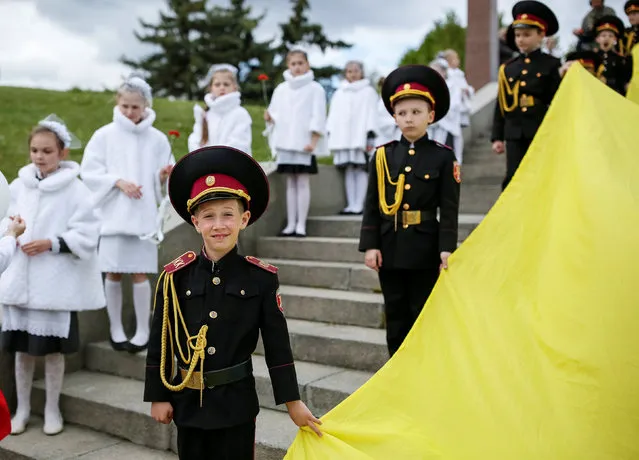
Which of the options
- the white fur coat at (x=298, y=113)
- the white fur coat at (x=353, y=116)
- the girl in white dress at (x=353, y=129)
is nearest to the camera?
the white fur coat at (x=298, y=113)

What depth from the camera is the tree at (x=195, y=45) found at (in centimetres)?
2916

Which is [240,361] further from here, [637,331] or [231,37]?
[231,37]

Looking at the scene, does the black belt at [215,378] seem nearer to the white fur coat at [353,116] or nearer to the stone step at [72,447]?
the stone step at [72,447]

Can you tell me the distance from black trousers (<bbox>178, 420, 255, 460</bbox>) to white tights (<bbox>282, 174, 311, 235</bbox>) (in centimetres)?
412

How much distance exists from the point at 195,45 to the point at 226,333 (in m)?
28.0

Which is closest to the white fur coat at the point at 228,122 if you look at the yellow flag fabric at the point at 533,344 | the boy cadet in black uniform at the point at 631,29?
the yellow flag fabric at the point at 533,344

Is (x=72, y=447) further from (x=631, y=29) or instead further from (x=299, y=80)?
(x=631, y=29)

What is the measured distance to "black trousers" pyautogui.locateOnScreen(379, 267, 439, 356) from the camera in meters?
4.35

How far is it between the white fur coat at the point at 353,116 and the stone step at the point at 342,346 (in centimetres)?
344

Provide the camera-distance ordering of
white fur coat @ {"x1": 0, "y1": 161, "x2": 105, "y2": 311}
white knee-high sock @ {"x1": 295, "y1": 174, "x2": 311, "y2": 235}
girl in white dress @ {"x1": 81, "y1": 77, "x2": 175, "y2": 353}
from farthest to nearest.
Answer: white knee-high sock @ {"x1": 295, "y1": 174, "x2": 311, "y2": 235}, girl in white dress @ {"x1": 81, "y1": 77, "x2": 175, "y2": 353}, white fur coat @ {"x1": 0, "y1": 161, "x2": 105, "y2": 311}

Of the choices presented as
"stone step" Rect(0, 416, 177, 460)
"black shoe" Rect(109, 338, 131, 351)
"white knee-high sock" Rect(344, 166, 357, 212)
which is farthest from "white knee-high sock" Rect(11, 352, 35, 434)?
"white knee-high sock" Rect(344, 166, 357, 212)

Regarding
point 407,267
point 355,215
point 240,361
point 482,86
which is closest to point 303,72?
point 355,215

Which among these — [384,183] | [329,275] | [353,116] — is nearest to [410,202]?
[384,183]

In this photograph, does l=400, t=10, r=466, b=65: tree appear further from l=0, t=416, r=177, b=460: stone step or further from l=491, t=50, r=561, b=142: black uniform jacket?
l=0, t=416, r=177, b=460: stone step
